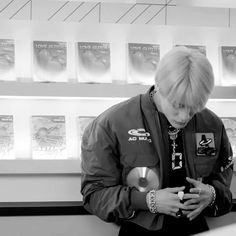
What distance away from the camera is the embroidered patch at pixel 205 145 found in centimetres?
210

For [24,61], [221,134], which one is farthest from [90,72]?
[221,134]

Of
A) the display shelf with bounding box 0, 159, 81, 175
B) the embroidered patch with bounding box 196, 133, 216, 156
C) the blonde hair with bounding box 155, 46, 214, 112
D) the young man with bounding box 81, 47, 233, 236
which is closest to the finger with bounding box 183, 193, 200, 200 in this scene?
the young man with bounding box 81, 47, 233, 236

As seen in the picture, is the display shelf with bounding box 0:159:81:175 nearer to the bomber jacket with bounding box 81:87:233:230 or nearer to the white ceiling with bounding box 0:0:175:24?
the bomber jacket with bounding box 81:87:233:230

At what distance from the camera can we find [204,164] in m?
2.11

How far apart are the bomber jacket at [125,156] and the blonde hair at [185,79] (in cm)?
26

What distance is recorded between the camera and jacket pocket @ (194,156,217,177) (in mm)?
2084

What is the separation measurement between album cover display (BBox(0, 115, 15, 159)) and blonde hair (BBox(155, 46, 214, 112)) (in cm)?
106

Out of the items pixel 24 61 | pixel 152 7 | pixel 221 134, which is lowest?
pixel 221 134

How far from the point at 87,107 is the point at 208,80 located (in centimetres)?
104

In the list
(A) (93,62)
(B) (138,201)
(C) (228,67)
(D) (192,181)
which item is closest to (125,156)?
(B) (138,201)

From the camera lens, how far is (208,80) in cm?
176

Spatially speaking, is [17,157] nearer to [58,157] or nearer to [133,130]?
[58,157]

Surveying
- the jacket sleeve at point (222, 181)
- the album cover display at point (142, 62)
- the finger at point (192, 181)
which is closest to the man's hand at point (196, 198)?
the finger at point (192, 181)

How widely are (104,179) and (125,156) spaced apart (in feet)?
0.49
